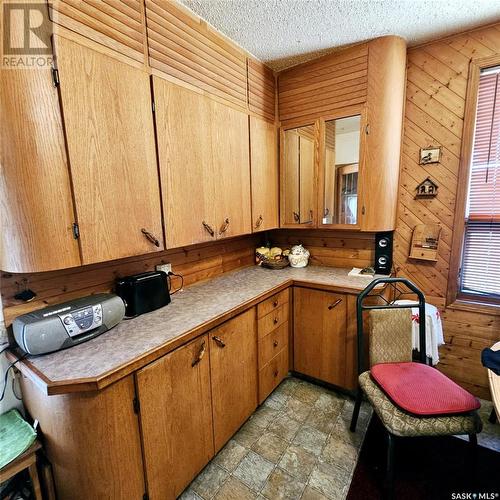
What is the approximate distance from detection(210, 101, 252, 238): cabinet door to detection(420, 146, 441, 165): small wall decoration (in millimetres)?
1359

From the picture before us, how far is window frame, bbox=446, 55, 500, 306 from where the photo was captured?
1797 millimetres

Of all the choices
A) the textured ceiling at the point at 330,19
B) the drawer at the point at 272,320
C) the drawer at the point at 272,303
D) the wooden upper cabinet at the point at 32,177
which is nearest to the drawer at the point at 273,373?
the drawer at the point at 272,320

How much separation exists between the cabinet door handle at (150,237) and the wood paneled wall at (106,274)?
293 mm

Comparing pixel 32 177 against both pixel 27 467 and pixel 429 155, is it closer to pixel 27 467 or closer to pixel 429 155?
pixel 27 467

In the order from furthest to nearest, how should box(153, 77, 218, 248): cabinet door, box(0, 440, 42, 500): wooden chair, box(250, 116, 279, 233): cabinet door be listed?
box(250, 116, 279, 233): cabinet door → box(153, 77, 218, 248): cabinet door → box(0, 440, 42, 500): wooden chair

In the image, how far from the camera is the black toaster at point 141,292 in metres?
1.42

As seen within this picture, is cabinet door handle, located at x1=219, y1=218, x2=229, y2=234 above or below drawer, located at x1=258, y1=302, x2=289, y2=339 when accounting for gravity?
above

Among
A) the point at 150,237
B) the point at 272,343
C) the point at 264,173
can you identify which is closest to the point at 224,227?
the point at 150,237

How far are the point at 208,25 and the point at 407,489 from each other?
290cm

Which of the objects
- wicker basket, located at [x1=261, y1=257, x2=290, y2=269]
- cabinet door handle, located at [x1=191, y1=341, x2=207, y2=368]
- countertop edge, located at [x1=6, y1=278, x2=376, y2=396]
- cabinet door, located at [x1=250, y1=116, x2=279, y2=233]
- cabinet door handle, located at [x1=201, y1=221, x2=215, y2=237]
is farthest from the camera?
wicker basket, located at [x1=261, y1=257, x2=290, y2=269]

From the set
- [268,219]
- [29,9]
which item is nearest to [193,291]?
[268,219]

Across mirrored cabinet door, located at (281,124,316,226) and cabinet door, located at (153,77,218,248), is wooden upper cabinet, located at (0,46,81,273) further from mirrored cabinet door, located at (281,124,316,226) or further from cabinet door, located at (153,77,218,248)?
mirrored cabinet door, located at (281,124,316,226)

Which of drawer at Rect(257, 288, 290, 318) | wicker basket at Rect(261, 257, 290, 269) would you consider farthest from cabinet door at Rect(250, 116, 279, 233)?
drawer at Rect(257, 288, 290, 318)

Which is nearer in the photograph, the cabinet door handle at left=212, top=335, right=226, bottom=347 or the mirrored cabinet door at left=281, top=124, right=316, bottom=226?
the cabinet door handle at left=212, top=335, right=226, bottom=347
